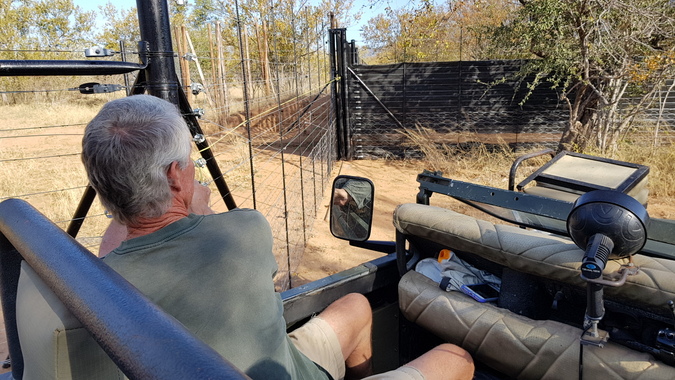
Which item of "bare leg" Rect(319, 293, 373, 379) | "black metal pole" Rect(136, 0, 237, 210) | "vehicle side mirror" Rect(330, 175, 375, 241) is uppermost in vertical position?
"black metal pole" Rect(136, 0, 237, 210)

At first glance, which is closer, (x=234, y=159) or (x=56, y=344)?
(x=56, y=344)

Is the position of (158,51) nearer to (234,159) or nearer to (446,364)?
(446,364)

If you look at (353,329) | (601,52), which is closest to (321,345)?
(353,329)

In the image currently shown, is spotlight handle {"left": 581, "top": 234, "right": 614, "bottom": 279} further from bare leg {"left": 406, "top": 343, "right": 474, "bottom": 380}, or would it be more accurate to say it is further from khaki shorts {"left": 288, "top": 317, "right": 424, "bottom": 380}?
khaki shorts {"left": 288, "top": 317, "right": 424, "bottom": 380}

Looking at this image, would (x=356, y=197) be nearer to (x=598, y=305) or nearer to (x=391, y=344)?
(x=391, y=344)

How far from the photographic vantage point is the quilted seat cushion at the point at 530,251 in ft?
4.85

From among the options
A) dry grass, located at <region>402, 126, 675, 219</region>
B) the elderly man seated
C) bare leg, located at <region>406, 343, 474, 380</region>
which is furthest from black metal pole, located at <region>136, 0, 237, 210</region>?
dry grass, located at <region>402, 126, 675, 219</region>

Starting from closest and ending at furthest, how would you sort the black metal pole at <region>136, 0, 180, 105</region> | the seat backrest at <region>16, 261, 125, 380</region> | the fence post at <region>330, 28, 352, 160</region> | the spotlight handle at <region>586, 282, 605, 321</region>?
the seat backrest at <region>16, 261, 125, 380</region> → the spotlight handle at <region>586, 282, 605, 321</region> → the black metal pole at <region>136, 0, 180, 105</region> → the fence post at <region>330, 28, 352, 160</region>

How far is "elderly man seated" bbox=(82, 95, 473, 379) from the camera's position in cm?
122

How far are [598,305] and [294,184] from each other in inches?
272

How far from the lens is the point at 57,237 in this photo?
68 cm

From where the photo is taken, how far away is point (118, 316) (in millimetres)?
485

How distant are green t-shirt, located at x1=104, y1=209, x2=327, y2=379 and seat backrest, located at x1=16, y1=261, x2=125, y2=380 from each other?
0.53 m

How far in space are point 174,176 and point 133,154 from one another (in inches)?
5.3
